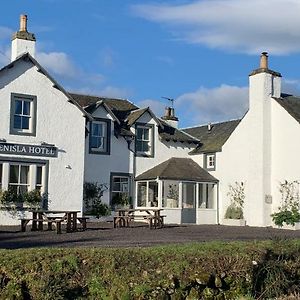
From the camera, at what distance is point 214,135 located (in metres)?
38.2

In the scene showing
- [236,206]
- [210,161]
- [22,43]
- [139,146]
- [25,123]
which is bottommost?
[236,206]

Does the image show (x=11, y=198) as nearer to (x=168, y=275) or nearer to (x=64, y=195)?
(x=64, y=195)

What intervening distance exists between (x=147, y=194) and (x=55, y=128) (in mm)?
7757

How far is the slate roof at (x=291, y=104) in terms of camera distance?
106 ft

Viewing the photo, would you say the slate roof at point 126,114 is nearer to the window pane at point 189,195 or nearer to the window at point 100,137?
the window at point 100,137

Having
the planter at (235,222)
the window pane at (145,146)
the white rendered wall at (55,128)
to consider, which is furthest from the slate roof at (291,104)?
the white rendered wall at (55,128)

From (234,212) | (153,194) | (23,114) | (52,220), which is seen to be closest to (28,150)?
(23,114)

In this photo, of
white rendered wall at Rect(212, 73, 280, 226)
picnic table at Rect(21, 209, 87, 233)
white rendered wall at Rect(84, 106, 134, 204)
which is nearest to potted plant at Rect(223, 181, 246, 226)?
white rendered wall at Rect(212, 73, 280, 226)

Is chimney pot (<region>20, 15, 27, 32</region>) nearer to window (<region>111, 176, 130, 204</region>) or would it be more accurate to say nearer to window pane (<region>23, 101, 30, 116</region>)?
window pane (<region>23, 101, 30, 116</region>)

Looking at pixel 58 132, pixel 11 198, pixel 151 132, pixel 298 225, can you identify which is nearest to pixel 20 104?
pixel 58 132

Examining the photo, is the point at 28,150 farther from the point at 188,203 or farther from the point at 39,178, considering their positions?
the point at 188,203

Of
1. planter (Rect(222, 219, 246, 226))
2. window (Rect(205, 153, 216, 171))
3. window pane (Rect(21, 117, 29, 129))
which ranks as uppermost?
window pane (Rect(21, 117, 29, 129))

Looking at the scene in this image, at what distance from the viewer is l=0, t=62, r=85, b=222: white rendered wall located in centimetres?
2809

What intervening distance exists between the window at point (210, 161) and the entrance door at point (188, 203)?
2.01 m
